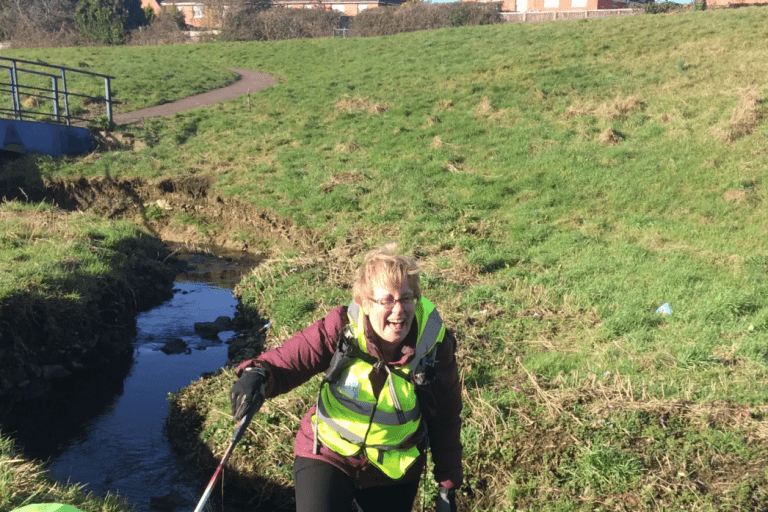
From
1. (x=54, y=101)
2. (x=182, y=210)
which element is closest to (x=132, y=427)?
(x=182, y=210)

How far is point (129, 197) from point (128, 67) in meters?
14.4

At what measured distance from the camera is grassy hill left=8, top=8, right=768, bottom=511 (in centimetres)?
574

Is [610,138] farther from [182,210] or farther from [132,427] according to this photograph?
[132,427]

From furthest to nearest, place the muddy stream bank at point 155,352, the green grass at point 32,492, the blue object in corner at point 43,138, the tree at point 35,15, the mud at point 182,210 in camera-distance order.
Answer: the tree at point 35,15 < the blue object in corner at point 43,138 < the mud at point 182,210 < the muddy stream bank at point 155,352 < the green grass at point 32,492

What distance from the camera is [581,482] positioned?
5402mm

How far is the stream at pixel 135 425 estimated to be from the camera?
6320 millimetres

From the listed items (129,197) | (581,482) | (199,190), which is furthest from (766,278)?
(129,197)

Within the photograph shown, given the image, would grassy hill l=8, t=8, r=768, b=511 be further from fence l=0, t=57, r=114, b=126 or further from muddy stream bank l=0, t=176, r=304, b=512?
fence l=0, t=57, r=114, b=126

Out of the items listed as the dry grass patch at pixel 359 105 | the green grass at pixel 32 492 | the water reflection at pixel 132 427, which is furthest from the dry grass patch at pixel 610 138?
the green grass at pixel 32 492

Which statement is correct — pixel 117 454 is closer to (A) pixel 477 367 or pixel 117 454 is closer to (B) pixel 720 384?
(A) pixel 477 367

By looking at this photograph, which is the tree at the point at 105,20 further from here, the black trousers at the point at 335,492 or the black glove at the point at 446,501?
the black glove at the point at 446,501

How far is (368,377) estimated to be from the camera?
3.23m

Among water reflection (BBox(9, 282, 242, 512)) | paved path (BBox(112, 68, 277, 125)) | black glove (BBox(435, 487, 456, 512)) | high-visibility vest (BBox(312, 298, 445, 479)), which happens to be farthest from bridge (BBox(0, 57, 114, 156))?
black glove (BBox(435, 487, 456, 512))

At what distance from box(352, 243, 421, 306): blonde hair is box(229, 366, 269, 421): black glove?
58 centimetres
